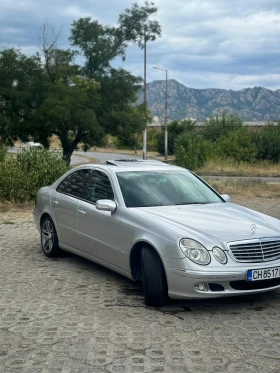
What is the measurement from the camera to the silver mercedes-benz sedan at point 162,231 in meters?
5.61

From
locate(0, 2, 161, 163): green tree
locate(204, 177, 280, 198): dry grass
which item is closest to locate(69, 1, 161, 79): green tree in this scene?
locate(0, 2, 161, 163): green tree

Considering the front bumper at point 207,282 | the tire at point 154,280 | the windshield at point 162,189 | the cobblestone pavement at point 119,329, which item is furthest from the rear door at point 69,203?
the front bumper at point 207,282

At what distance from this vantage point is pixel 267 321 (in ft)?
18.0

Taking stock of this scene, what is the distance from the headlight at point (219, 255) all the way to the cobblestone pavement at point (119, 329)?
21.5 inches

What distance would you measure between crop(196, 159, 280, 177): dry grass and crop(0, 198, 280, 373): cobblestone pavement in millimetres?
28565

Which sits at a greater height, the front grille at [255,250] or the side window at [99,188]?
the side window at [99,188]

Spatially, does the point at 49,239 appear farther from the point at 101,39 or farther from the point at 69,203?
the point at 101,39

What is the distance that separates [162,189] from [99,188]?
821 millimetres

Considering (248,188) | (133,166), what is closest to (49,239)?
(133,166)

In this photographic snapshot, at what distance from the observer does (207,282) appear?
5.56 m

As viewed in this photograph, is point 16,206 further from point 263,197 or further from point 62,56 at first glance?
point 62,56

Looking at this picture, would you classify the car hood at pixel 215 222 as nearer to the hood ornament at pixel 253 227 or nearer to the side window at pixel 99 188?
the hood ornament at pixel 253 227

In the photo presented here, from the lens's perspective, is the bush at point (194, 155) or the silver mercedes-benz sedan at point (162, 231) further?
the bush at point (194, 155)

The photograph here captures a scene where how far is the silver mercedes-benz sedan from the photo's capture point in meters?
5.61
